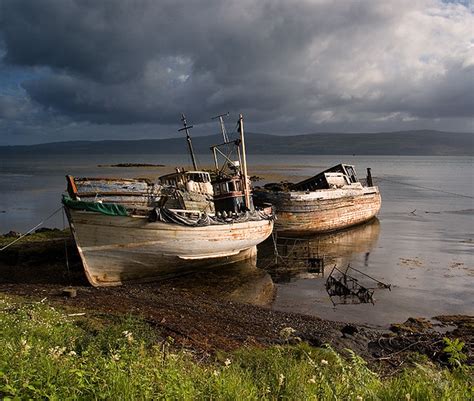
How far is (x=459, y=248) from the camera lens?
1088 inches

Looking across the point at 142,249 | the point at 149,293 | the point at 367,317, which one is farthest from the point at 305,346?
the point at 142,249

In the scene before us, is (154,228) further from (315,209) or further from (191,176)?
(315,209)

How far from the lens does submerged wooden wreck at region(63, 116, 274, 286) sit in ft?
52.6

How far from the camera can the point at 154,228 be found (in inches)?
651

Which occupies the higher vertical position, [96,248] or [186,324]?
[96,248]

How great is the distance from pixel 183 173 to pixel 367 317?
12.2 m

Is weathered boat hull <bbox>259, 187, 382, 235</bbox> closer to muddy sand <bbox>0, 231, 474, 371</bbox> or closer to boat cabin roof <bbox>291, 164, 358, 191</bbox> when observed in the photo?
boat cabin roof <bbox>291, 164, 358, 191</bbox>

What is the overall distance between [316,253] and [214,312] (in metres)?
12.9

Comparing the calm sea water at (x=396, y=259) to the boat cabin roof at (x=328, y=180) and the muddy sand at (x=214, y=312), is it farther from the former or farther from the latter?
the boat cabin roof at (x=328, y=180)

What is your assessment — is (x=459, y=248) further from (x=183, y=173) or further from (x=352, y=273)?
(x=183, y=173)

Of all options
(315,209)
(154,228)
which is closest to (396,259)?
(315,209)

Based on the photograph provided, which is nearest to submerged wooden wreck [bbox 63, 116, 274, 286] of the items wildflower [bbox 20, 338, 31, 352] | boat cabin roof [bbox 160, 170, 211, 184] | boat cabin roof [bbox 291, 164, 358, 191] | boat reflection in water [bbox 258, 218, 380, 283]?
boat cabin roof [bbox 160, 170, 211, 184]

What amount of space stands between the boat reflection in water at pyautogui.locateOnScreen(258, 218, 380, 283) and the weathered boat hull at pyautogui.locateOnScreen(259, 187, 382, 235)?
0.74m

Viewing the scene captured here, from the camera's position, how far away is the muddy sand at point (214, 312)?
424 inches
